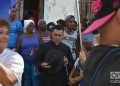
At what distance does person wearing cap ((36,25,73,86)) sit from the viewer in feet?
22.2

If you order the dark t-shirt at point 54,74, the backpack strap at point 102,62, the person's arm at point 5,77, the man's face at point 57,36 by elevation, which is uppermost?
the backpack strap at point 102,62

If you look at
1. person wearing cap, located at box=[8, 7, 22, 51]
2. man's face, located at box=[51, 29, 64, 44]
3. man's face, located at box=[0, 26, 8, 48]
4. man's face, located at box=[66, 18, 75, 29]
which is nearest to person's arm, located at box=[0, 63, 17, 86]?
man's face, located at box=[0, 26, 8, 48]

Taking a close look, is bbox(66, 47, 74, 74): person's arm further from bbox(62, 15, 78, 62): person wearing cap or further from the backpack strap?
the backpack strap

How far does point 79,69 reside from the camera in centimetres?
650

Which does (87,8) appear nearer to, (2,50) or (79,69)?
(79,69)

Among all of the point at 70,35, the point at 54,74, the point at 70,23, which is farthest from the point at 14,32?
the point at 54,74

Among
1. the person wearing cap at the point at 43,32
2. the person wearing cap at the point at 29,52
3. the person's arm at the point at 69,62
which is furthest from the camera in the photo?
the person wearing cap at the point at 43,32

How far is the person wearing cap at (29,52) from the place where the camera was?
8484 millimetres

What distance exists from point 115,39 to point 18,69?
2112 millimetres

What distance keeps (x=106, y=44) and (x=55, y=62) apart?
5.31 m

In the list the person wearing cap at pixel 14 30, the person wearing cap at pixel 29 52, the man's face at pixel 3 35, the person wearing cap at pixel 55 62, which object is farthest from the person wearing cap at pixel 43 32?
the man's face at pixel 3 35

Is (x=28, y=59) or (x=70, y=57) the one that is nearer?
(x=70, y=57)

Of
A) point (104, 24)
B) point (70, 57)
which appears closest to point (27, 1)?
point (70, 57)

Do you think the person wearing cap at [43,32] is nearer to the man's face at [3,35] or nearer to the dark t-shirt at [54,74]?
the dark t-shirt at [54,74]
